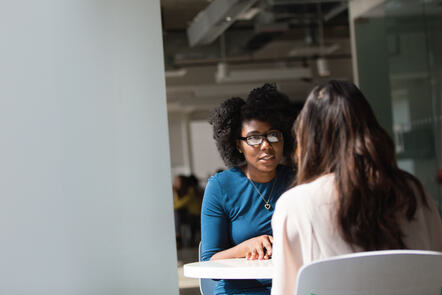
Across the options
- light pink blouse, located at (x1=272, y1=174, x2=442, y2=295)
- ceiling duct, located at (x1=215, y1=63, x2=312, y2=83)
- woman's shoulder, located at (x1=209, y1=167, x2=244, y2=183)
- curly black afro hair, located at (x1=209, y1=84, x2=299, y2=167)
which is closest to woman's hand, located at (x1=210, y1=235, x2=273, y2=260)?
woman's shoulder, located at (x1=209, y1=167, x2=244, y2=183)

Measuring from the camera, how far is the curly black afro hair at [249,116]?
8.77 ft

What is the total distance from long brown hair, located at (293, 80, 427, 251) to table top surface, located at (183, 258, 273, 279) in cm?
47

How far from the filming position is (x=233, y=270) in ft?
6.79

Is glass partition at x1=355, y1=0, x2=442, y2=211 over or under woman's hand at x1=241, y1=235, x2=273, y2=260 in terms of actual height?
over

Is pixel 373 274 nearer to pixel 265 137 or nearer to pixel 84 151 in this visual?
pixel 265 137

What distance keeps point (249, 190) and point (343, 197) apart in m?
1.05

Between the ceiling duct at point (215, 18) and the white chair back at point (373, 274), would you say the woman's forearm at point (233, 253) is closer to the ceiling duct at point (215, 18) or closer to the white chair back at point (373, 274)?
the white chair back at point (373, 274)

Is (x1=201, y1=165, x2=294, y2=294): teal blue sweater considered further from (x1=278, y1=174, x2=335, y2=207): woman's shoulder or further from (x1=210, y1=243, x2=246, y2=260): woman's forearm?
(x1=278, y1=174, x2=335, y2=207): woman's shoulder

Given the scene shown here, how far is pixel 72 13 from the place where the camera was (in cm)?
319

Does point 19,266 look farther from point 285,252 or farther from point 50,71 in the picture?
point 285,252

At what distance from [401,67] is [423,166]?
116 cm

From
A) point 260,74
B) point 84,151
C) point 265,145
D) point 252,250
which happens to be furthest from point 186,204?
point 252,250

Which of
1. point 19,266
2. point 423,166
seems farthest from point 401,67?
point 19,266

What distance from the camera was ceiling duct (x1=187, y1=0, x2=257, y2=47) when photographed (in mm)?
6340
